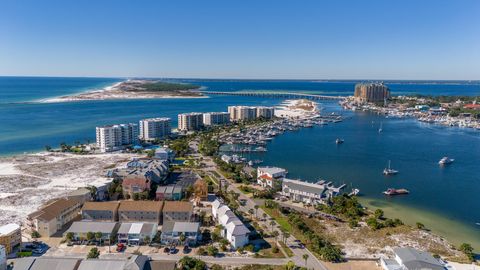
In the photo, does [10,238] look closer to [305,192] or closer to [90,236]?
[90,236]

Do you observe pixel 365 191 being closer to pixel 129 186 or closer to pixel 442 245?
pixel 442 245

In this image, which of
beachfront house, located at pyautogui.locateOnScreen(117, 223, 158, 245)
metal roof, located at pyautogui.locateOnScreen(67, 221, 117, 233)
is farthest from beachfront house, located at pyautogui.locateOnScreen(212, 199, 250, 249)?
metal roof, located at pyautogui.locateOnScreen(67, 221, 117, 233)

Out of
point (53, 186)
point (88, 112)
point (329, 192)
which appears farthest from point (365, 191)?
point (88, 112)

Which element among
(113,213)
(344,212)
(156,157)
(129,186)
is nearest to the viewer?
(113,213)

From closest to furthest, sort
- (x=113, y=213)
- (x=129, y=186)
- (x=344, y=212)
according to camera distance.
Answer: (x=113, y=213) → (x=344, y=212) → (x=129, y=186)

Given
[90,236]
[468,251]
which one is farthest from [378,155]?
[90,236]

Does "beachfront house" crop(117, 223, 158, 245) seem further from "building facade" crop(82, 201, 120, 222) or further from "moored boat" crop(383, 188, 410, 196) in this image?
"moored boat" crop(383, 188, 410, 196)

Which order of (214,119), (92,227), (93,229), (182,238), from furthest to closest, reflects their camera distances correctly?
(214,119) < (92,227) < (93,229) < (182,238)
